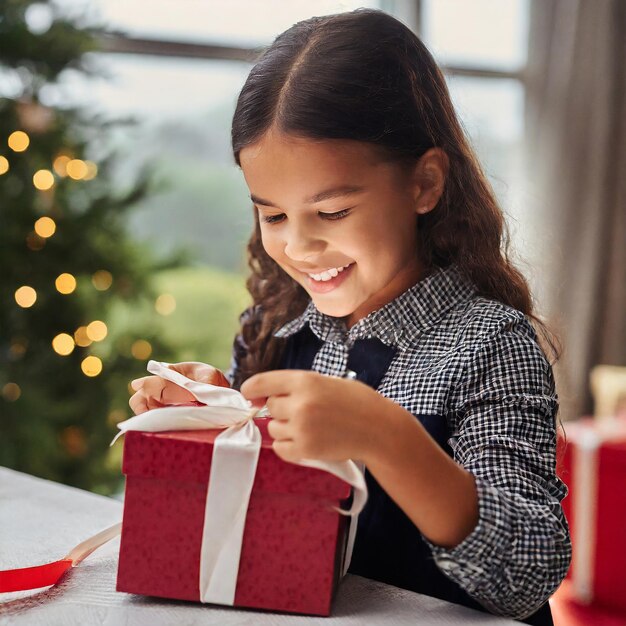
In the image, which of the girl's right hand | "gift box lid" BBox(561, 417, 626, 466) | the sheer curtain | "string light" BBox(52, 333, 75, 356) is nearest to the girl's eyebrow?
the girl's right hand

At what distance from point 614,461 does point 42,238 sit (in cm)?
182

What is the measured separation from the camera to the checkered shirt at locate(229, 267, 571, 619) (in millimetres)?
736

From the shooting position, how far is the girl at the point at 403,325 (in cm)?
70

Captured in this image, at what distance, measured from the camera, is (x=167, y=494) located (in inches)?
27.1

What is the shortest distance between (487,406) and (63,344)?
1.90 metres

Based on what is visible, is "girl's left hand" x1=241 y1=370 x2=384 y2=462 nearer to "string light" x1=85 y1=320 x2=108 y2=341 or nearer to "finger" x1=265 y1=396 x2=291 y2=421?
"finger" x1=265 y1=396 x2=291 y2=421

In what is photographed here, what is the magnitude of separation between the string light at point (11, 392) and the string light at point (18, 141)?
0.68 meters

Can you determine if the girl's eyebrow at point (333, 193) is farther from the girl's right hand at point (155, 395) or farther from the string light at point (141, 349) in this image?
the string light at point (141, 349)

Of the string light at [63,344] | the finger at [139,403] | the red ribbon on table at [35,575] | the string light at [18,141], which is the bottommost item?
the string light at [63,344]

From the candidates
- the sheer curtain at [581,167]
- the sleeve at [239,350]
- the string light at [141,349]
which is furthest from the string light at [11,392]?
the sheer curtain at [581,167]

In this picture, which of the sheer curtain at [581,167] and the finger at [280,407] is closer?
the finger at [280,407]

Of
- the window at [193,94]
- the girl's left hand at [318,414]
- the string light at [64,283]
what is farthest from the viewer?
the window at [193,94]

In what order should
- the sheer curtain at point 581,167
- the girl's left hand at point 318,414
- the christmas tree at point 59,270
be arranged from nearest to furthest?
the girl's left hand at point 318,414, the christmas tree at point 59,270, the sheer curtain at point 581,167

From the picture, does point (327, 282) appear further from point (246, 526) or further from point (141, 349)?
point (141, 349)
